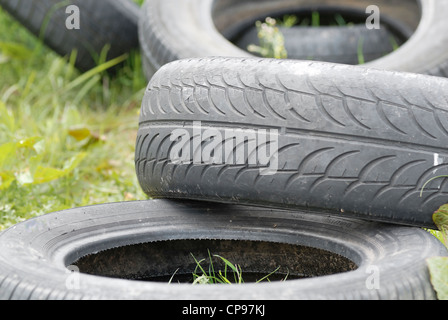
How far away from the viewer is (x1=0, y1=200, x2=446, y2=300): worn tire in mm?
1246

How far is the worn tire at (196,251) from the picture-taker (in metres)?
1.25

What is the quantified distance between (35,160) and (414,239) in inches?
55.8

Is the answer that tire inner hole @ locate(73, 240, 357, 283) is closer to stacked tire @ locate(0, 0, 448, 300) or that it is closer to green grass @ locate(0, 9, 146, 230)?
stacked tire @ locate(0, 0, 448, 300)

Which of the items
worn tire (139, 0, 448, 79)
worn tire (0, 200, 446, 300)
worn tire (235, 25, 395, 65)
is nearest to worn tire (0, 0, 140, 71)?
worn tire (139, 0, 448, 79)

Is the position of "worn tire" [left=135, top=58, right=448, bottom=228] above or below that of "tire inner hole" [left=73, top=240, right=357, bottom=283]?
above

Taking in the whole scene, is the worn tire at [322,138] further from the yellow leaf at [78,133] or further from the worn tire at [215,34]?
the yellow leaf at [78,133]

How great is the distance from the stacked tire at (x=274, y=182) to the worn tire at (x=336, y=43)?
164 centimetres

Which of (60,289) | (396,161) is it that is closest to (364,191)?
(396,161)

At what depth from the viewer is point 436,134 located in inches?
60.6

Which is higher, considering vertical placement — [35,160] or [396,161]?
[396,161]

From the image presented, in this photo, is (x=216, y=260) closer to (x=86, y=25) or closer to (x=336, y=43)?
(x=336, y=43)

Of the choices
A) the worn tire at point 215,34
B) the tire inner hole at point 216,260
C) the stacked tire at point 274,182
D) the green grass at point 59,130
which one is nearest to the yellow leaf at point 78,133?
the green grass at point 59,130
